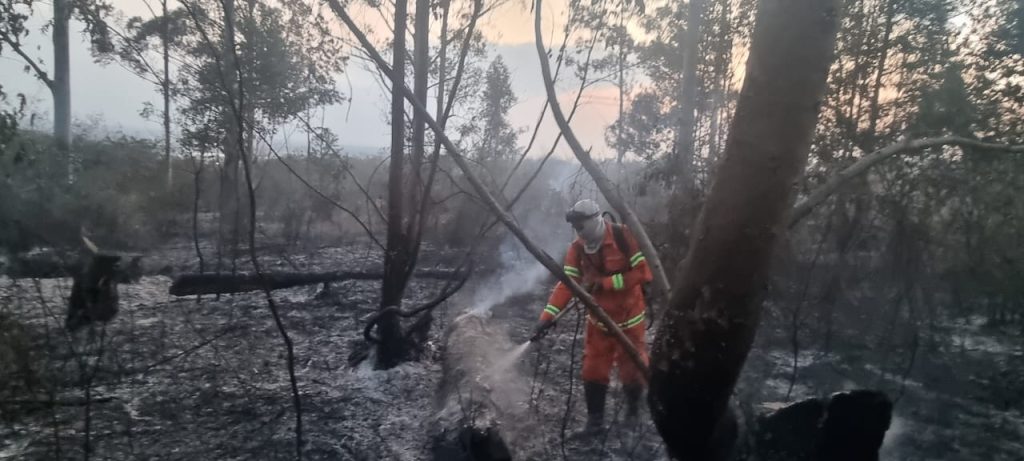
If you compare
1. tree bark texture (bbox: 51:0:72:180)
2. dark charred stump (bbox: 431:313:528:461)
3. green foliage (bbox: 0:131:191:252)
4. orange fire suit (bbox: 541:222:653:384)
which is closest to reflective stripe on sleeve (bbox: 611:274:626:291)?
orange fire suit (bbox: 541:222:653:384)

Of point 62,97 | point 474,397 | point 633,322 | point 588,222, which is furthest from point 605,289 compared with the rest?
point 62,97

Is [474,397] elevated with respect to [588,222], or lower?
lower

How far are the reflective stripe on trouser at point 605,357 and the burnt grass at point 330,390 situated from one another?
12.4 inches

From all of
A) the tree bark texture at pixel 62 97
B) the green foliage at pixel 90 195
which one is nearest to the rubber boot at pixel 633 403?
the green foliage at pixel 90 195

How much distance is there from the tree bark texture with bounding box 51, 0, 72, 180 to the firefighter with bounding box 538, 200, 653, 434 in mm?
15876

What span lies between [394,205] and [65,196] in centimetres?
1226

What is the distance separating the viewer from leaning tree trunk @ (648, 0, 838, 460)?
1334 millimetres

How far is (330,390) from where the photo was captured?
5234 mm

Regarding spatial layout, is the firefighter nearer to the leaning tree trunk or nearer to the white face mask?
the white face mask

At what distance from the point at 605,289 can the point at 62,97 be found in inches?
716

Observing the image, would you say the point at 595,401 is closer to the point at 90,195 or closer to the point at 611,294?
the point at 611,294

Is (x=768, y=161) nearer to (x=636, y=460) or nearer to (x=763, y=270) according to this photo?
(x=763, y=270)

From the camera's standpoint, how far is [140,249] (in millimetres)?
13133

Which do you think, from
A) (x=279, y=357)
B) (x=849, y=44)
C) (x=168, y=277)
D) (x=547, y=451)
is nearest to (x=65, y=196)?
(x=168, y=277)
